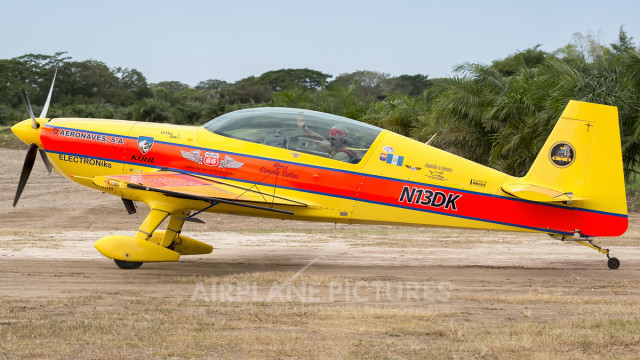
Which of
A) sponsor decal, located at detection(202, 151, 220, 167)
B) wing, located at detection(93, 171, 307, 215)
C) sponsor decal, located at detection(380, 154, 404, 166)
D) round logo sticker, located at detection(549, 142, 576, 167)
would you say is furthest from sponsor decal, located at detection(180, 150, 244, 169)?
round logo sticker, located at detection(549, 142, 576, 167)

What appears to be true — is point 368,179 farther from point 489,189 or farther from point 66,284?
point 66,284

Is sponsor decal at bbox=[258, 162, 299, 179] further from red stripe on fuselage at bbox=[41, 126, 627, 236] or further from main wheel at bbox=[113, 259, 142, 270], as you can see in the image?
main wheel at bbox=[113, 259, 142, 270]

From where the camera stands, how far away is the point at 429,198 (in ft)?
35.4

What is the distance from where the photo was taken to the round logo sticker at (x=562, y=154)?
34.7 ft

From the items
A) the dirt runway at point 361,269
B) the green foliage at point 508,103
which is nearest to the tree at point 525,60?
the green foliage at point 508,103

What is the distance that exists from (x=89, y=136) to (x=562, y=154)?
762 cm

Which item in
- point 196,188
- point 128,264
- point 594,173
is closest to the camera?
point 594,173

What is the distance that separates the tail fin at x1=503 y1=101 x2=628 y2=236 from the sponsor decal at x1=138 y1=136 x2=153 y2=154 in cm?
569

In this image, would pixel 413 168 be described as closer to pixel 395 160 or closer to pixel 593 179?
pixel 395 160

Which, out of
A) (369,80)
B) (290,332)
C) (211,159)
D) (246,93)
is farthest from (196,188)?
(369,80)

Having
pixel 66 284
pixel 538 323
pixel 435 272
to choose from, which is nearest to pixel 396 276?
pixel 435 272

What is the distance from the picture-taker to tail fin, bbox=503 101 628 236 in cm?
1048

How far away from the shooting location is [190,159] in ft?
36.9

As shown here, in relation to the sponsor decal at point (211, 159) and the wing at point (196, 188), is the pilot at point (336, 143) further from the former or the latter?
the sponsor decal at point (211, 159)
